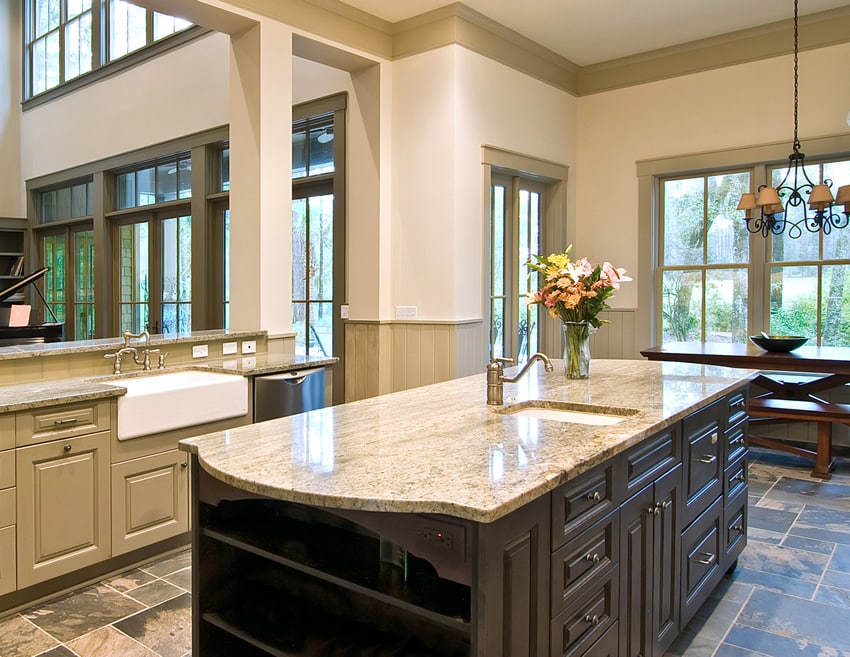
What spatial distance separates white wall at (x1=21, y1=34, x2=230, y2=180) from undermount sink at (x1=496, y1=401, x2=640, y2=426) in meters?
4.91

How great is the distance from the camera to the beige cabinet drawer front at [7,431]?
2.54 m

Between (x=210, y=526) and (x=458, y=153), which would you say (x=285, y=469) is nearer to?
(x=210, y=526)

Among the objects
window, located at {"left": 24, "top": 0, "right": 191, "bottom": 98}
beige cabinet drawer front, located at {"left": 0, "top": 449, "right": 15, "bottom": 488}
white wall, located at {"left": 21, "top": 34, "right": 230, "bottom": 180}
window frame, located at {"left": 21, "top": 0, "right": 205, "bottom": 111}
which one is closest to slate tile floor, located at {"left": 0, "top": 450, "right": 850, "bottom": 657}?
beige cabinet drawer front, located at {"left": 0, "top": 449, "right": 15, "bottom": 488}

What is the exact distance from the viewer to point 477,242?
504 centimetres

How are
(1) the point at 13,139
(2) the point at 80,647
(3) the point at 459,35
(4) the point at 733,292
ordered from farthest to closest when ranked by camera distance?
(1) the point at 13,139 < (4) the point at 733,292 < (3) the point at 459,35 < (2) the point at 80,647

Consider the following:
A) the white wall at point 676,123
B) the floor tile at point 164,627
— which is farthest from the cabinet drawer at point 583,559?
the white wall at point 676,123

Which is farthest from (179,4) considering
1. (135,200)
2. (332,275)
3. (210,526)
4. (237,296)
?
(135,200)

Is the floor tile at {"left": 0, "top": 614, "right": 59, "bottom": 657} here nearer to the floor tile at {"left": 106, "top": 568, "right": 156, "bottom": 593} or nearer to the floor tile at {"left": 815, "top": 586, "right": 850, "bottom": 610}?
the floor tile at {"left": 106, "top": 568, "right": 156, "bottom": 593}

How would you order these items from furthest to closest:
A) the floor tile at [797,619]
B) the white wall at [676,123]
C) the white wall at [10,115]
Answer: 1. the white wall at [10,115]
2. the white wall at [676,123]
3. the floor tile at [797,619]

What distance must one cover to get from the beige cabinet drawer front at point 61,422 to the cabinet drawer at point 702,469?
238 cm

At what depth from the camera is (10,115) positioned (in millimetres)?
9109

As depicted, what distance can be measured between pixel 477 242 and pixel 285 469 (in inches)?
145

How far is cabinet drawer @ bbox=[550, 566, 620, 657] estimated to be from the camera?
161cm

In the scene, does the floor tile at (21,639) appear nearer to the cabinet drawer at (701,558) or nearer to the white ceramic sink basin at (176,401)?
the white ceramic sink basin at (176,401)
